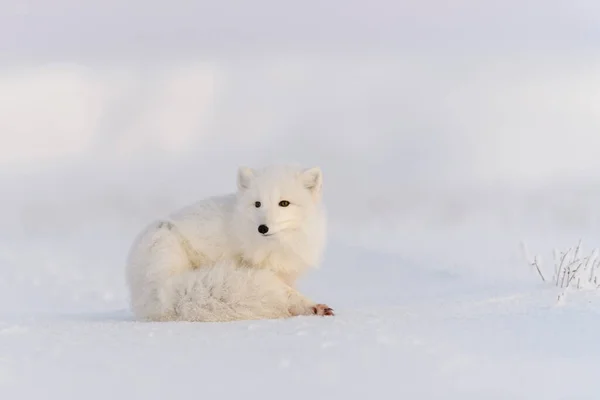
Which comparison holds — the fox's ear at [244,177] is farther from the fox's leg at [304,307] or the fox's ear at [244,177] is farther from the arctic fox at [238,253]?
the fox's leg at [304,307]

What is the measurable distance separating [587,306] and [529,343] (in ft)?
3.31

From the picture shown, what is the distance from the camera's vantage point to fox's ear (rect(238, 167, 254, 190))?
5.09 meters

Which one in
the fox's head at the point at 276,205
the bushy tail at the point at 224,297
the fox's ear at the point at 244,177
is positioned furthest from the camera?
the fox's ear at the point at 244,177

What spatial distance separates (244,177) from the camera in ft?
16.8

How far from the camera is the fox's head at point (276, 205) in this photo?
4891mm

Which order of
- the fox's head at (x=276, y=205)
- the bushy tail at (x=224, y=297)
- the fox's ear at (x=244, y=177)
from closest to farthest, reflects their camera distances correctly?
the bushy tail at (x=224, y=297), the fox's head at (x=276, y=205), the fox's ear at (x=244, y=177)

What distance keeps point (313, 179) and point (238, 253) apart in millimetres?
725

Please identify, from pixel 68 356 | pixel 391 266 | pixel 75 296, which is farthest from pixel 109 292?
pixel 68 356

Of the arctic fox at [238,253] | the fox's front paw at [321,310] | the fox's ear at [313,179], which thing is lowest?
the fox's front paw at [321,310]

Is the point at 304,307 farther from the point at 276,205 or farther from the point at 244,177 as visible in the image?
the point at 244,177

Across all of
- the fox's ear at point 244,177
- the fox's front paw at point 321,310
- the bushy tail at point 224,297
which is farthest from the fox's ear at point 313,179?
the fox's front paw at point 321,310

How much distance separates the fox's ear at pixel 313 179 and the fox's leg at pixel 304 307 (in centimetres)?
80

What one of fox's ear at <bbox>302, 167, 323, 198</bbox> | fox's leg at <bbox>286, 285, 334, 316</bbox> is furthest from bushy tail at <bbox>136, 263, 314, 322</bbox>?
fox's ear at <bbox>302, 167, 323, 198</bbox>

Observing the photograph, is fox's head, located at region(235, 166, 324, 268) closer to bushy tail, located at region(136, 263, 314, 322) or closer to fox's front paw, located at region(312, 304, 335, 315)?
bushy tail, located at region(136, 263, 314, 322)
